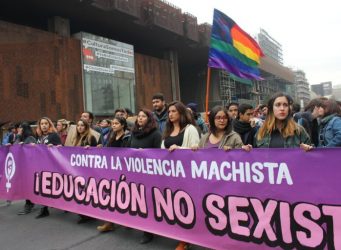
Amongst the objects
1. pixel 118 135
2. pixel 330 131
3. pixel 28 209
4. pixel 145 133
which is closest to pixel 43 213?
pixel 28 209

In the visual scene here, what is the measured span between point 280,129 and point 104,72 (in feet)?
68.8

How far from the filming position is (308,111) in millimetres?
6215

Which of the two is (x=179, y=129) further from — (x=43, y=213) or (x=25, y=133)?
(x=25, y=133)

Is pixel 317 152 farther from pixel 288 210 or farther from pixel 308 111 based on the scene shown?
pixel 308 111

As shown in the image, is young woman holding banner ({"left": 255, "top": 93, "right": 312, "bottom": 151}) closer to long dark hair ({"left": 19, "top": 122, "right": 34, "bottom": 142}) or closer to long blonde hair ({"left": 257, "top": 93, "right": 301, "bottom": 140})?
long blonde hair ({"left": 257, "top": 93, "right": 301, "bottom": 140})

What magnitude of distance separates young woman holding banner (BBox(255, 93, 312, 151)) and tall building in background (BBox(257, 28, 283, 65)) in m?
89.7

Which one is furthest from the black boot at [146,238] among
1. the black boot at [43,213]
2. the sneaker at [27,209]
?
the sneaker at [27,209]

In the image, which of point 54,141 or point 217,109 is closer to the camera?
point 217,109

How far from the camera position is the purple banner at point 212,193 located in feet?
9.50

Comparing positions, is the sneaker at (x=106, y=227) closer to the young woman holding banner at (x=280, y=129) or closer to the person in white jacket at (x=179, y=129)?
the person in white jacket at (x=179, y=129)

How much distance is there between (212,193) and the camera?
3.51m

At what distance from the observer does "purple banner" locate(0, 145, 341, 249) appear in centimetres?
289

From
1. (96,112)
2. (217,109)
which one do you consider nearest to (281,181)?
(217,109)

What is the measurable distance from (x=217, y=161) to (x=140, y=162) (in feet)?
3.54
